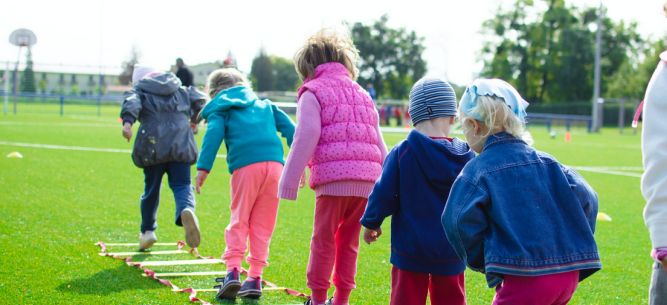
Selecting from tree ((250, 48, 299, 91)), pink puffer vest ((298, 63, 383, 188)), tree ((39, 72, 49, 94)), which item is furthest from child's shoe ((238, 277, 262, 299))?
tree ((250, 48, 299, 91))

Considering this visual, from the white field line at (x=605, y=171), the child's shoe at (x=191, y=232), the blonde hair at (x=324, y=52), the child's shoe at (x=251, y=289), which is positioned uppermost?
the blonde hair at (x=324, y=52)

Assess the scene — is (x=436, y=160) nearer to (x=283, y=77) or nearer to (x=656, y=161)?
(x=656, y=161)

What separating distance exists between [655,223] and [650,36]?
7366 centimetres

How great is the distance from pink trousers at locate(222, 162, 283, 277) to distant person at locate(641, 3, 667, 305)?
301cm

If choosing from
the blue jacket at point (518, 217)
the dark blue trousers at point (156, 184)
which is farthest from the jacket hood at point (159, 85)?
the blue jacket at point (518, 217)

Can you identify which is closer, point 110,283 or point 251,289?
point 251,289

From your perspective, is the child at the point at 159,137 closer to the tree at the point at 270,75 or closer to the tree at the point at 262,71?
the tree at the point at 270,75

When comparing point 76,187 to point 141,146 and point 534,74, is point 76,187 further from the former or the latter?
point 534,74

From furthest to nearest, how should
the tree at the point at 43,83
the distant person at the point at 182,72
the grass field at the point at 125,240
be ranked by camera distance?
the tree at the point at 43,83 → the distant person at the point at 182,72 → the grass field at the point at 125,240

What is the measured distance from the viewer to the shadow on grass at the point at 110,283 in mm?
5367

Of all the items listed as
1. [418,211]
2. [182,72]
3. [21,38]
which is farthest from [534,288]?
[21,38]

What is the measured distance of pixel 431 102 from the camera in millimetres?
4113

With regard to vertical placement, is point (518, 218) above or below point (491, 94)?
below

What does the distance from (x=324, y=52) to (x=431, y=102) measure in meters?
1.21
